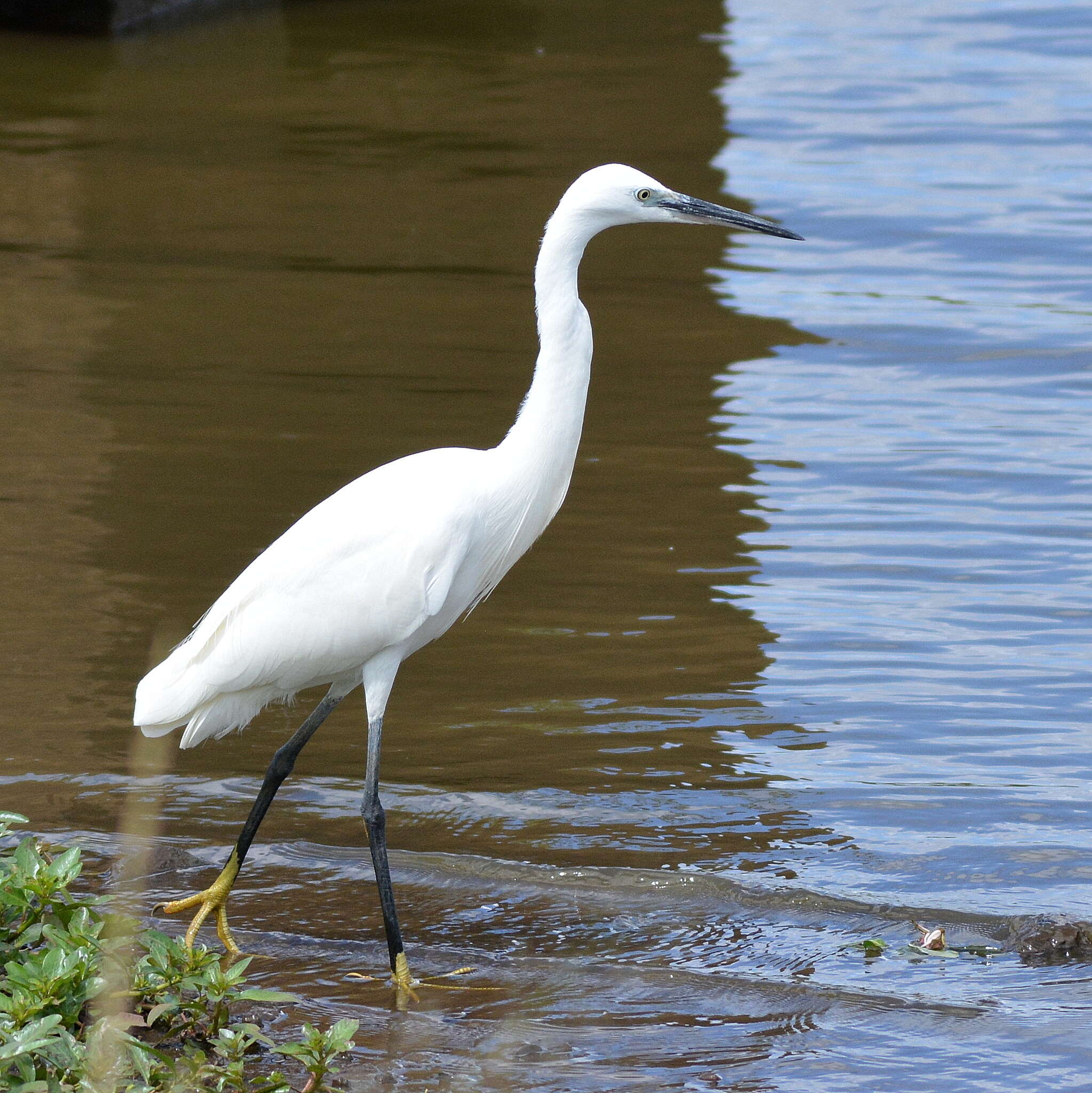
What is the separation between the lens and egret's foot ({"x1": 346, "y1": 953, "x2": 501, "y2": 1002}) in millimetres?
3936

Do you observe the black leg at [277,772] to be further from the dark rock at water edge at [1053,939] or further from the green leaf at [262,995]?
the dark rock at water edge at [1053,939]

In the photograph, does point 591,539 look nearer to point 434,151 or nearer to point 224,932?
point 224,932

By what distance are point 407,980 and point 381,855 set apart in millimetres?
350

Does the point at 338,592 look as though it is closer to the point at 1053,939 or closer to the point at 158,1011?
the point at 158,1011

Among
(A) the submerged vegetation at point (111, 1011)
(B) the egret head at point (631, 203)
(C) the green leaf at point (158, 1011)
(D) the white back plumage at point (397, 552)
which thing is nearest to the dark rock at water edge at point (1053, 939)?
(D) the white back plumage at point (397, 552)

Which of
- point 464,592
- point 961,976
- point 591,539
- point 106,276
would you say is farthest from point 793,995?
point 106,276

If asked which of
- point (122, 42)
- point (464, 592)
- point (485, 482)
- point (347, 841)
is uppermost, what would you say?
point (122, 42)

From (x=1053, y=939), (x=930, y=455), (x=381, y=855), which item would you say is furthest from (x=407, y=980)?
(x=930, y=455)

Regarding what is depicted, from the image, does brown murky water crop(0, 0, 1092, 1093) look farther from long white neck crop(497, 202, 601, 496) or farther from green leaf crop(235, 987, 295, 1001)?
long white neck crop(497, 202, 601, 496)

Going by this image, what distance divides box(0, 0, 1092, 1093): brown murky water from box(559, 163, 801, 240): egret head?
1.74 meters

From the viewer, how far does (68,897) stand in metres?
3.32

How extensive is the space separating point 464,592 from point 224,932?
1067 mm

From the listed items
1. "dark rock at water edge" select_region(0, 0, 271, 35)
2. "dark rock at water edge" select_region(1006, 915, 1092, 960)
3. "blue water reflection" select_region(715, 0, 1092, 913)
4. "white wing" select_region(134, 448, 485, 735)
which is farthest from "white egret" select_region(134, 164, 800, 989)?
"dark rock at water edge" select_region(0, 0, 271, 35)

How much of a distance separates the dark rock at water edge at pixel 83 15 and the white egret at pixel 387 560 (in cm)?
1124
